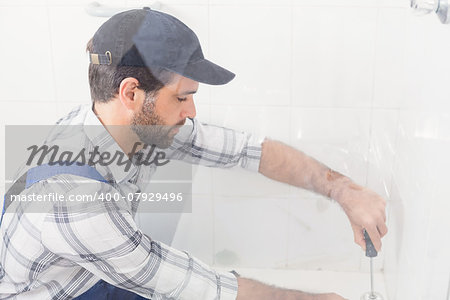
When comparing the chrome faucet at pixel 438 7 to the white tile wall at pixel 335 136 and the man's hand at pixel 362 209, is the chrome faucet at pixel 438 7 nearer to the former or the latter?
Answer: the white tile wall at pixel 335 136

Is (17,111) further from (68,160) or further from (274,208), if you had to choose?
(274,208)

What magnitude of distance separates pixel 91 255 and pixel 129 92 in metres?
0.31

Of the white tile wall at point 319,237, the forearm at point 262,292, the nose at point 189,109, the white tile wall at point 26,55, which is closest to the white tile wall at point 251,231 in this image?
the white tile wall at point 319,237

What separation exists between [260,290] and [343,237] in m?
0.28

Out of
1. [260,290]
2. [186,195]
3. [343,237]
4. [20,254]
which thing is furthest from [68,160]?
[343,237]

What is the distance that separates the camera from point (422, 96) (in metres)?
1.00

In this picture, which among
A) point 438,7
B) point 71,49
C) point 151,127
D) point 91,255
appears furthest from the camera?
point 71,49

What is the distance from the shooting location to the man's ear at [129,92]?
1.00 meters

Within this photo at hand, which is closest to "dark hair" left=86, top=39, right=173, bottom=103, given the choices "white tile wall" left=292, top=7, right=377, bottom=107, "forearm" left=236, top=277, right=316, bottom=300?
"white tile wall" left=292, top=7, right=377, bottom=107

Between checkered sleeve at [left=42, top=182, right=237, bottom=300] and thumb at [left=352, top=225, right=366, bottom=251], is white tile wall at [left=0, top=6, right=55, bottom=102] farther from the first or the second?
thumb at [left=352, top=225, right=366, bottom=251]

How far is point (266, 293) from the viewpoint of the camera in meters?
1.11

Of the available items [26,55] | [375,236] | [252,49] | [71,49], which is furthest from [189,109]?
[375,236]

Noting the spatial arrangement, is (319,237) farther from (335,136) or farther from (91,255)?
(91,255)

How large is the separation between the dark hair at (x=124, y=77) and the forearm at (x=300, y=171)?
344mm
